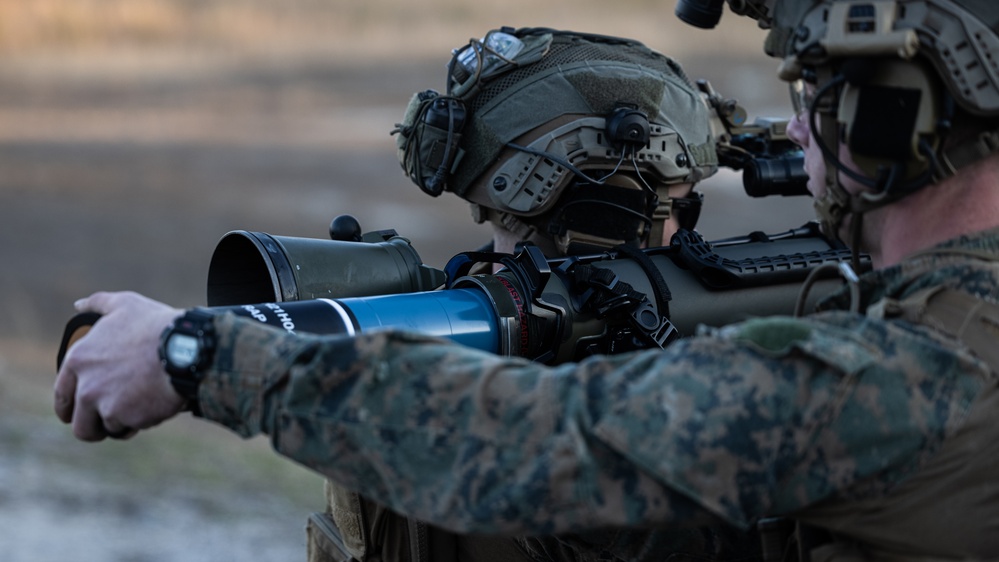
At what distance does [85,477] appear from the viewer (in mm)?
5805

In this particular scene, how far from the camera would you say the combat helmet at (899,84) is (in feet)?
5.76

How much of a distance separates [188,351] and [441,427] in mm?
409

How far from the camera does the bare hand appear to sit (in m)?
1.78

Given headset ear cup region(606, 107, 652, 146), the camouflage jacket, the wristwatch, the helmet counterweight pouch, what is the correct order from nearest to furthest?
the camouflage jacket
the wristwatch
headset ear cup region(606, 107, 652, 146)
the helmet counterweight pouch

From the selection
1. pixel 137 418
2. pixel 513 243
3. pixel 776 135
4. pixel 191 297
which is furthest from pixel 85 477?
pixel 137 418

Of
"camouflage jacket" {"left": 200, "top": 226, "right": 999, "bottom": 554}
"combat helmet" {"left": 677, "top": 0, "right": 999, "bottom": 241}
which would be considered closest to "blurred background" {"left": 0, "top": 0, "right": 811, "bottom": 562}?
"camouflage jacket" {"left": 200, "top": 226, "right": 999, "bottom": 554}

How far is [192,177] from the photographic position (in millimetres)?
10070

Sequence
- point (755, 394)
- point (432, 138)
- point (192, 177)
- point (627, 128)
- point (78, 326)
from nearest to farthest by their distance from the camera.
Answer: point (755, 394)
point (78, 326)
point (627, 128)
point (432, 138)
point (192, 177)

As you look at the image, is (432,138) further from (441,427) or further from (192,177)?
(192,177)

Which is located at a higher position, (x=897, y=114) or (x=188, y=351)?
(x=897, y=114)

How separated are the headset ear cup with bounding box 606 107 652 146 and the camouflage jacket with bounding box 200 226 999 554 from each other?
1.47 metres

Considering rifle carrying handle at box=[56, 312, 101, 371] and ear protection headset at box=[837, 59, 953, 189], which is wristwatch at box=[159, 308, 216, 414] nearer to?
rifle carrying handle at box=[56, 312, 101, 371]

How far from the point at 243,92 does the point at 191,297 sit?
3.89 metres

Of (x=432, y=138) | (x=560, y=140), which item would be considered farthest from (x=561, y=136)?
(x=432, y=138)
